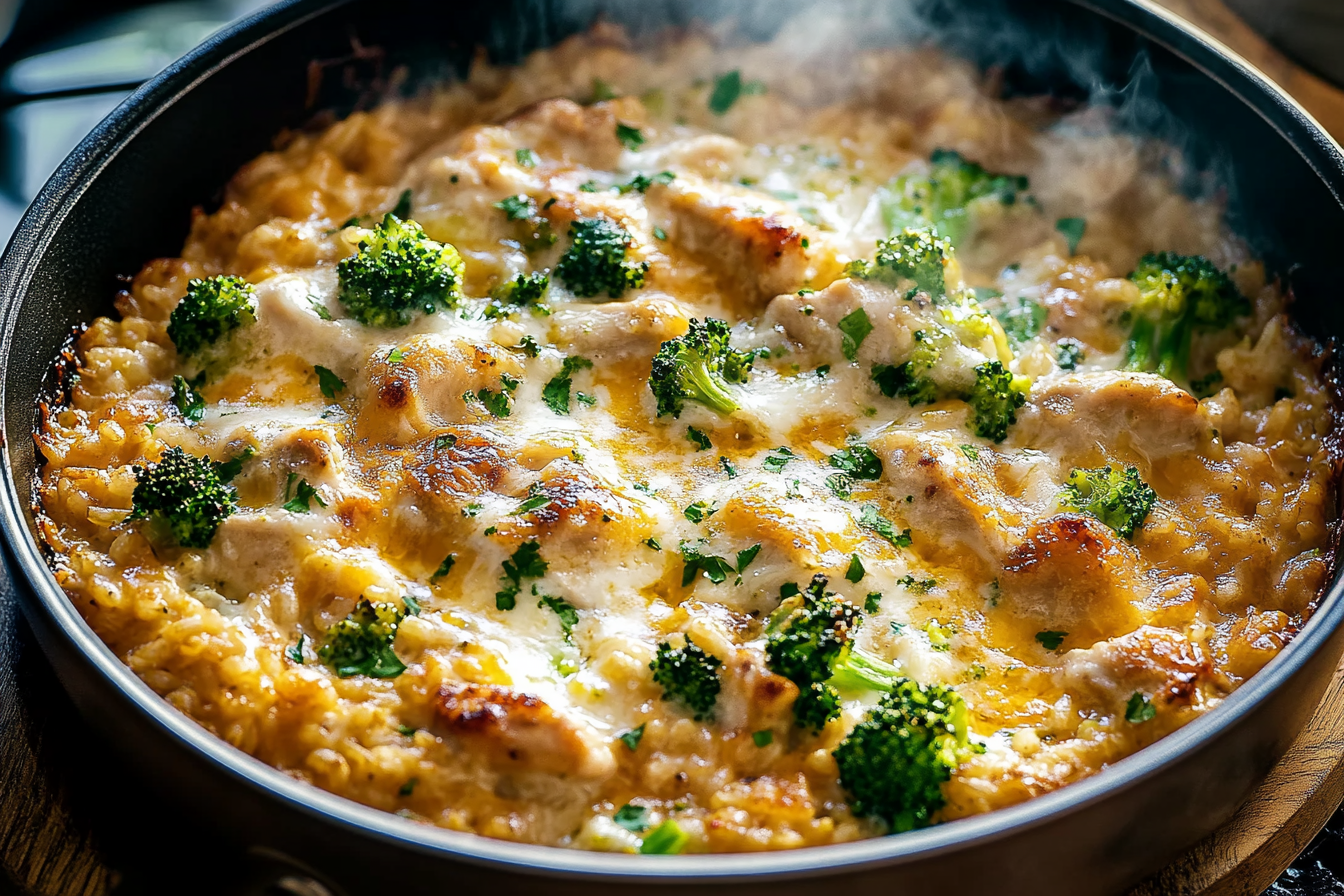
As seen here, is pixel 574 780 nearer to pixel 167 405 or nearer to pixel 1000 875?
pixel 1000 875

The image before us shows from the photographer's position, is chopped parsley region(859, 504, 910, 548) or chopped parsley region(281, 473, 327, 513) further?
chopped parsley region(859, 504, 910, 548)

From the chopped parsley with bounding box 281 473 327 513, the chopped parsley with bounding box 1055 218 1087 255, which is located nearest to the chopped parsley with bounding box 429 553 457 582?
the chopped parsley with bounding box 281 473 327 513

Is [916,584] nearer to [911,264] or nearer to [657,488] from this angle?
[657,488]

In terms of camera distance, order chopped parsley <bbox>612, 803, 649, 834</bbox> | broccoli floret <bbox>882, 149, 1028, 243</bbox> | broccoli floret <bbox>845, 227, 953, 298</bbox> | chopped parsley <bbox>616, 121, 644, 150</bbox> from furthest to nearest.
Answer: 1. chopped parsley <bbox>616, 121, 644, 150</bbox>
2. broccoli floret <bbox>882, 149, 1028, 243</bbox>
3. broccoli floret <bbox>845, 227, 953, 298</bbox>
4. chopped parsley <bbox>612, 803, 649, 834</bbox>

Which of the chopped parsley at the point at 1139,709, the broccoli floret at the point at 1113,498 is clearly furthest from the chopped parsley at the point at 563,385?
the chopped parsley at the point at 1139,709

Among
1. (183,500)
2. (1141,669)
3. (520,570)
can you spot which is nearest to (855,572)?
(1141,669)

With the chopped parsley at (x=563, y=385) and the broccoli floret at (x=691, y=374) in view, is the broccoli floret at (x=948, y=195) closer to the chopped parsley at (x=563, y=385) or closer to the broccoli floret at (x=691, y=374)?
the broccoli floret at (x=691, y=374)

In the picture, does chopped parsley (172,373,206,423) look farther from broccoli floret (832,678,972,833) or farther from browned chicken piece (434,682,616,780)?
broccoli floret (832,678,972,833)
